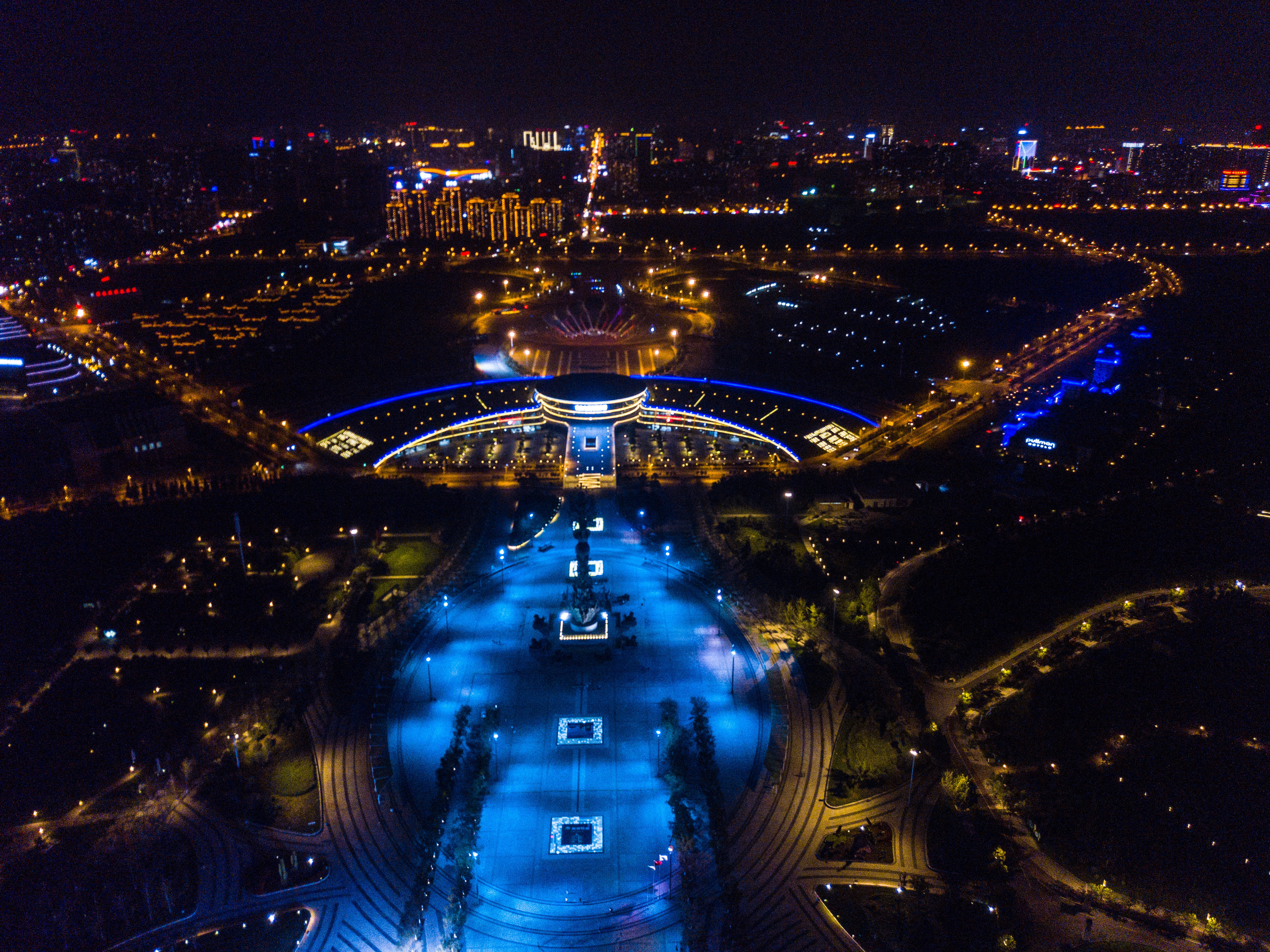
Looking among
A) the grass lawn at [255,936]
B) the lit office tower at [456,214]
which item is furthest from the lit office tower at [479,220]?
the grass lawn at [255,936]

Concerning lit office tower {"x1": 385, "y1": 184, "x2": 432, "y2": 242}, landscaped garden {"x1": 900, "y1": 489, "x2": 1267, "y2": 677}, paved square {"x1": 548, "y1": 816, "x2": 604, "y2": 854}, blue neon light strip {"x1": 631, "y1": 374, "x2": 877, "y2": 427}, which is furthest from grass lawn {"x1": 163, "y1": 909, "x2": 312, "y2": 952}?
lit office tower {"x1": 385, "y1": 184, "x2": 432, "y2": 242}

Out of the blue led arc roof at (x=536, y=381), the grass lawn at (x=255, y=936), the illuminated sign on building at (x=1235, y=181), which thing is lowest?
the grass lawn at (x=255, y=936)

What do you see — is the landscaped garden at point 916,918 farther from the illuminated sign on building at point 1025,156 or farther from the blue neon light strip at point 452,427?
the illuminated sign on building at point 1025,156

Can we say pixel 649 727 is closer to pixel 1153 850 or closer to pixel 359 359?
pixel 1153 850

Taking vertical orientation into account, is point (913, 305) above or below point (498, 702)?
above

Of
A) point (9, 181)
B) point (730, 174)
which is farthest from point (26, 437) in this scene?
point (730, 174)

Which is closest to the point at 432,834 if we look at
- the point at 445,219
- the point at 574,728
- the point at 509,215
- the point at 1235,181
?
the point at 574,728

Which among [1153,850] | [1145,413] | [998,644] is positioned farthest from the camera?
[1145,413]

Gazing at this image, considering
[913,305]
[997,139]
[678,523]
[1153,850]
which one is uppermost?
[997,139]
